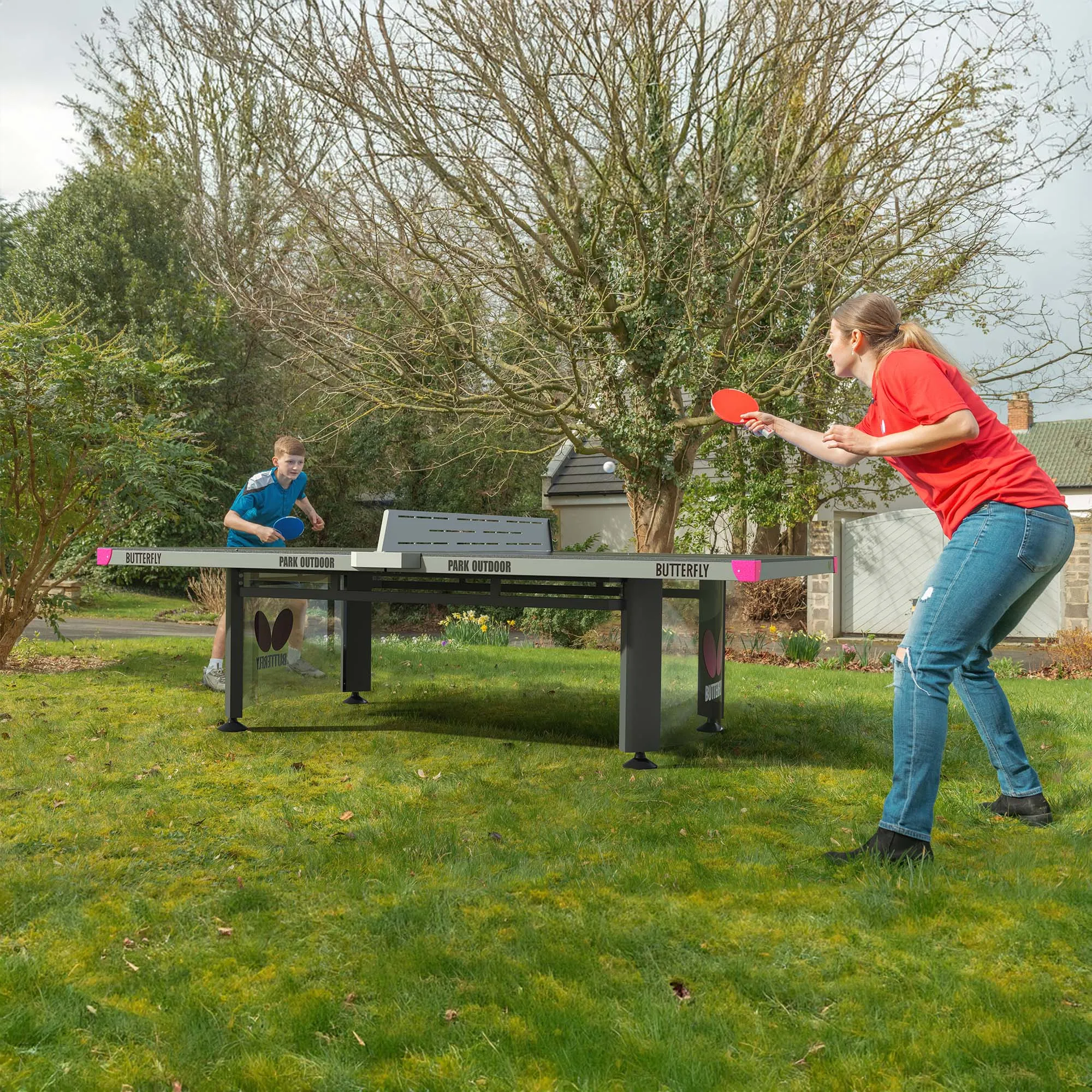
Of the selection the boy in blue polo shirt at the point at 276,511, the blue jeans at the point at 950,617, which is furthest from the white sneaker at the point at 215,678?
the blue jeans at the point at 950,617

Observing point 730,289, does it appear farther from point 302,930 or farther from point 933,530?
point 302,930

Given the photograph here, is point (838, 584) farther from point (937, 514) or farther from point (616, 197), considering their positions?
point (937, 514)

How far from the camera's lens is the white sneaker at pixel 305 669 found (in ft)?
26.3

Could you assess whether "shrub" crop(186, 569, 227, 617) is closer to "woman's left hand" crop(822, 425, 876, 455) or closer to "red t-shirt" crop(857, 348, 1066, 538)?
"woman's left hand" crop(822, 425, 876, 455)

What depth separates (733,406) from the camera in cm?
486

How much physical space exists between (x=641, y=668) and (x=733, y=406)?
5.67ft

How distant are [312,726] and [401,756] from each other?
1.29 meters

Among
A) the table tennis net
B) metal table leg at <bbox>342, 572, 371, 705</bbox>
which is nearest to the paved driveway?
metal table leg at <bbox>342, 572, 371, 705</bbox>

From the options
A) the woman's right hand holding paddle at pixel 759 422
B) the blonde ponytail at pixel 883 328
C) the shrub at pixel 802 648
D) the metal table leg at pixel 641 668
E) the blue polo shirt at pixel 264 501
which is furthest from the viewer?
the shrub at pixel 802 648

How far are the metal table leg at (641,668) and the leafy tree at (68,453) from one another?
5.17 m

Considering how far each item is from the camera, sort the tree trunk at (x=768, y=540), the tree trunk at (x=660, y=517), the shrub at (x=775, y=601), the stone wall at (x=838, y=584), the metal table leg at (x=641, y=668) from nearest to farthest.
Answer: the metal table leg at (x=641, y=668) → the stone wall at (x=838, y=584) → the tree trunk at (x=660, y=517) → the shrub at (x=775, y=601) → the tree trunk at (x=768, y=540)

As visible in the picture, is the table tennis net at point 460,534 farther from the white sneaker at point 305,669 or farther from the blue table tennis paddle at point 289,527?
the white sneaker at point 305,669

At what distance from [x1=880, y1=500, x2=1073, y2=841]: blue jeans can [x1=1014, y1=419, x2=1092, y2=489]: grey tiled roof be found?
34.7 m

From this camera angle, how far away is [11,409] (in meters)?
9.23
